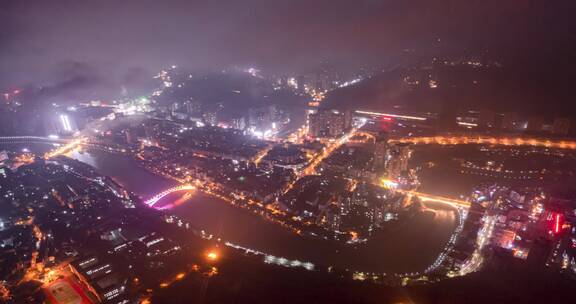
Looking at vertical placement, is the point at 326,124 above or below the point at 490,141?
above

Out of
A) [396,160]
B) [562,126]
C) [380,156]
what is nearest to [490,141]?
[562,126]

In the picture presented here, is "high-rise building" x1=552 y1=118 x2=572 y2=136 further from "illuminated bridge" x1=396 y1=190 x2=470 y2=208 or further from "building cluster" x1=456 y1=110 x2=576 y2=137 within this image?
"illuminated bridge" x1=396 y1=190 x2=470 y2=208

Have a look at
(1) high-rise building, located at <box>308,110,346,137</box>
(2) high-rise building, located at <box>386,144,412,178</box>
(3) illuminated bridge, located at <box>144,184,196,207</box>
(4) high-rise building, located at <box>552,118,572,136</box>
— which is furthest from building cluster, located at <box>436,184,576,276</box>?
(3) illuminated bridge, located at <box>144,184,196,207</box>

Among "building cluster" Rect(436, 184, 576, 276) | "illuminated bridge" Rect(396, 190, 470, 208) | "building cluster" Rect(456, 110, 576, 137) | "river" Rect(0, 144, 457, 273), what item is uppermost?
"building cluster" Rect(456, 110, 576, 137)

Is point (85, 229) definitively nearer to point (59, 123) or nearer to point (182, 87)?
point (59, 123)

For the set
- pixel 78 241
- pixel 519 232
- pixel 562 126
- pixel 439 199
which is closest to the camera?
pixel 519 232

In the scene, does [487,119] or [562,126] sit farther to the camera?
[487,119]

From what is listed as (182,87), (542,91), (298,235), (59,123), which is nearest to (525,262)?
(298,235)

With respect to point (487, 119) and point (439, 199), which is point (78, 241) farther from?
point (487, 119)

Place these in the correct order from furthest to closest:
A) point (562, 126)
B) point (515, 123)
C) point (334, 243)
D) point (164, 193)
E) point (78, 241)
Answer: point (515, 123)
point (562, 126)
point (164, 193)
point (334, 243)
point (78, 241)
